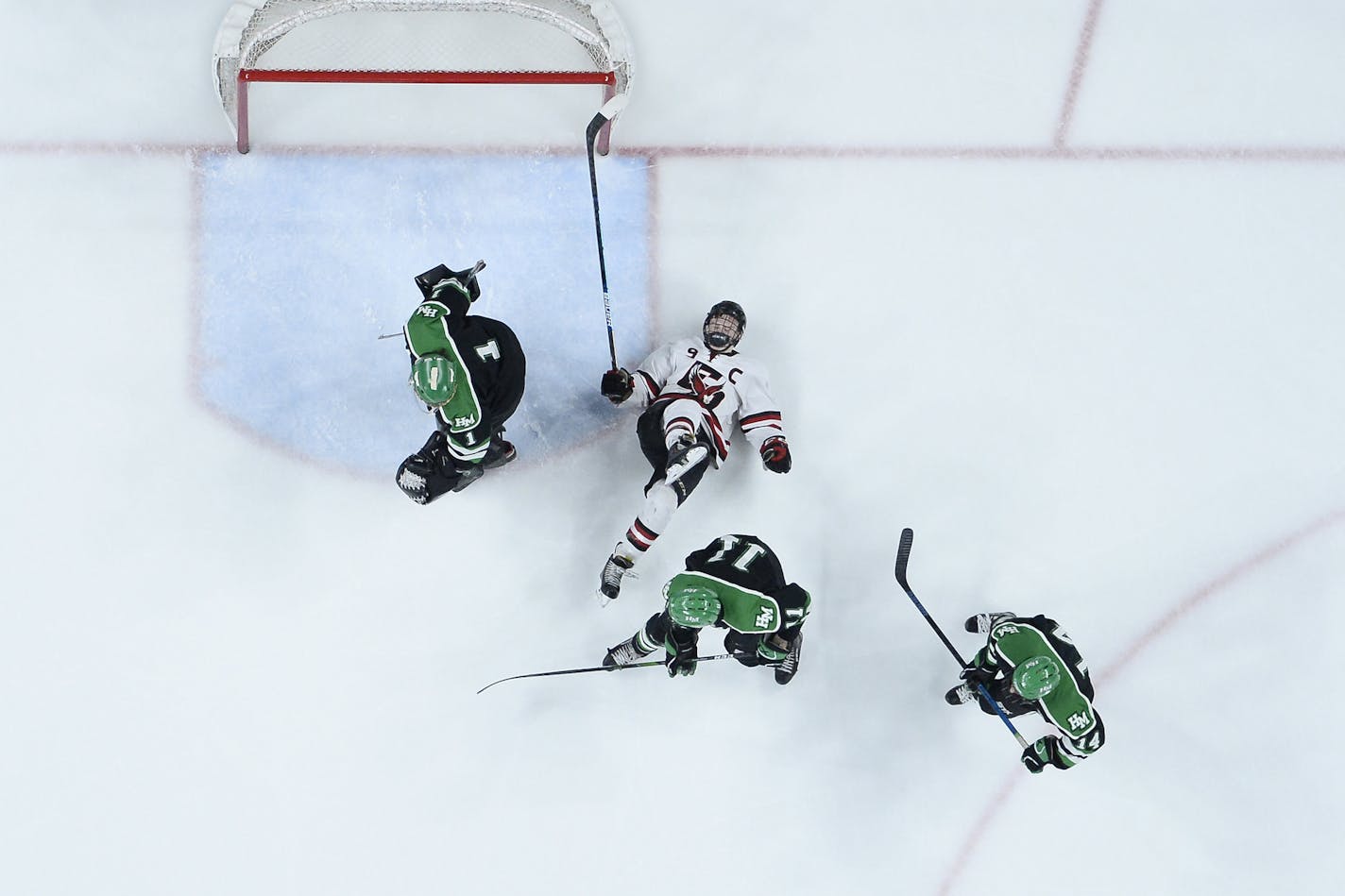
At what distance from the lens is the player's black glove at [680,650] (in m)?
4.39

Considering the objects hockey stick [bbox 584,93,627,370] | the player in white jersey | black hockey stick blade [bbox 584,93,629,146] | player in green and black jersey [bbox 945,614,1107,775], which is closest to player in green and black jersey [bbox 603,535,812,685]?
the player in white jersey

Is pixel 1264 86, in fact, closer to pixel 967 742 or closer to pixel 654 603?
pixel 967 742

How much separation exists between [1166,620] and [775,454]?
2.04 m

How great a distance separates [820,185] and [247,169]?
249 cm

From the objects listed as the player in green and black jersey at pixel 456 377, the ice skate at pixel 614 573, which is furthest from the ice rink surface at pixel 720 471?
the player in green and black jersey at pixel 456 377

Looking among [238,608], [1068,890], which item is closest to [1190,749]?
[1068,890]

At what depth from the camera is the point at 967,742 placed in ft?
16.1

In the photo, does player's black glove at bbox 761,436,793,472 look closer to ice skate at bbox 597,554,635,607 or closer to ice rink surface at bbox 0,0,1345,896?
ice rink surface at bbox 0,0,1345,896

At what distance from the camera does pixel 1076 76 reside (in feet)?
16.2

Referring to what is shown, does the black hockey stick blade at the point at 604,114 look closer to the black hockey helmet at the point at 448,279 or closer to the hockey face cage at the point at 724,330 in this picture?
the black hockey helmet at the point at 448,279

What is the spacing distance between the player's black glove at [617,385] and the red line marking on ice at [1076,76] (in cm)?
225

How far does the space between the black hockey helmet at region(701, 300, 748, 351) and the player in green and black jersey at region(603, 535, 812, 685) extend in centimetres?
81

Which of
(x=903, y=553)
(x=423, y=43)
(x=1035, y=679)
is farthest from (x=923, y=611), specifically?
(x=423, y=43)

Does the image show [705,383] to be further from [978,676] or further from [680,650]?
[978,676]
